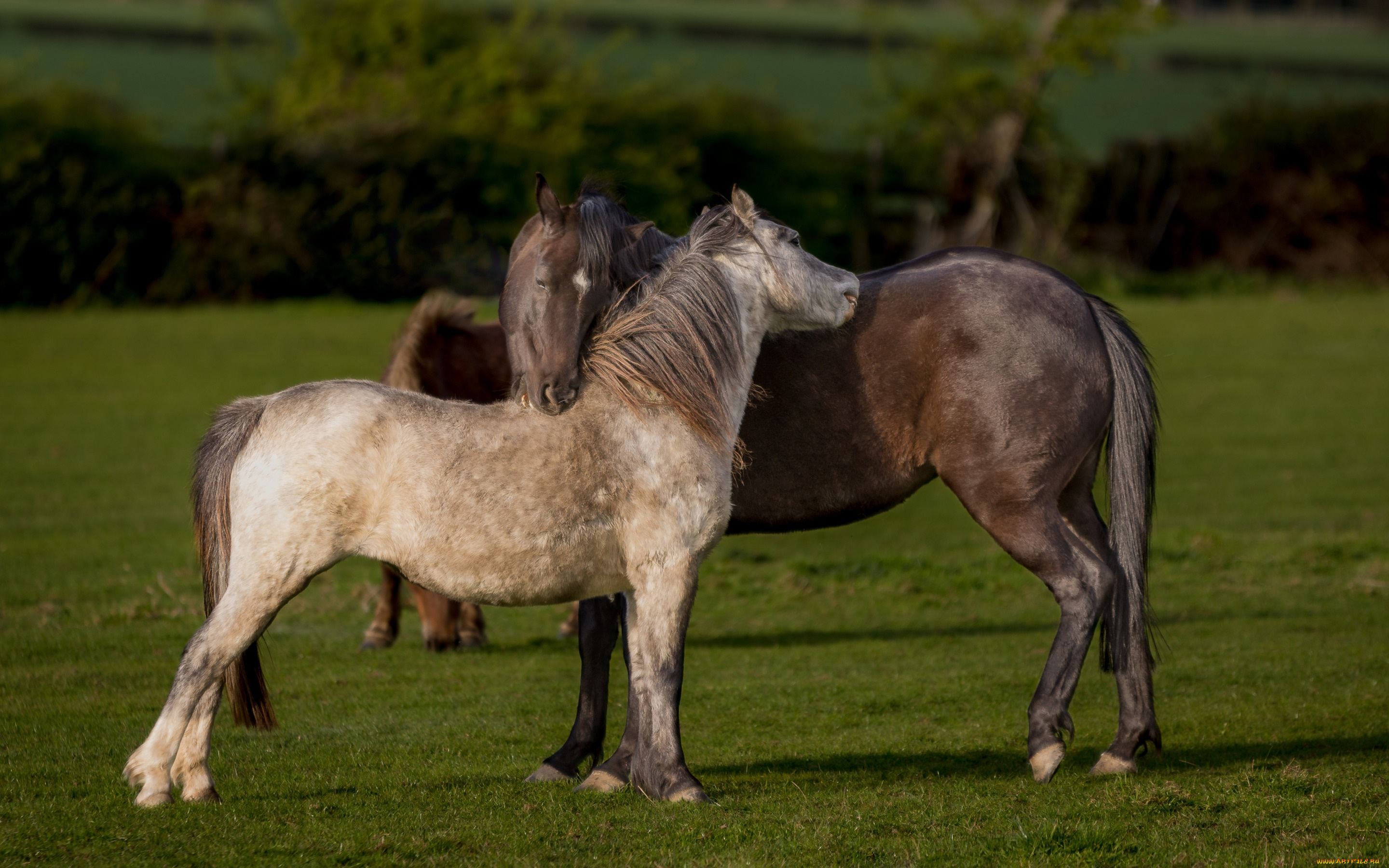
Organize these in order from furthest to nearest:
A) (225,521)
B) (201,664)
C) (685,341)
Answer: (685,341), (225,521), (201,664)

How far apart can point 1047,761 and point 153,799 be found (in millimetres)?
3223

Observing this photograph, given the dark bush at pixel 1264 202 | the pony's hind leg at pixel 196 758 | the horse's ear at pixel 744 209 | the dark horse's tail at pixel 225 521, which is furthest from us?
the dark bush at pixel 1264 202

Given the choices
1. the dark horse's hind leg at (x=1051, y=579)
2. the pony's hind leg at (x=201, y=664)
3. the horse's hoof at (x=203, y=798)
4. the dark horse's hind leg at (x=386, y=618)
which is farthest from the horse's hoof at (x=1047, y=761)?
the dark horse's hind leg at (x=386, y=618)

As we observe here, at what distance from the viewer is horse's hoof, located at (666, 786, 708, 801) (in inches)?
195

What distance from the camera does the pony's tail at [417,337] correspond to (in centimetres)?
820

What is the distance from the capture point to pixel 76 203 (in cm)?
2098

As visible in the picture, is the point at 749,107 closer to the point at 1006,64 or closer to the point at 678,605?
the point at 1006,64

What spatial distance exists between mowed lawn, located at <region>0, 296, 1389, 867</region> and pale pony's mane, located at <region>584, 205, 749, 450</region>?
4.63 ft

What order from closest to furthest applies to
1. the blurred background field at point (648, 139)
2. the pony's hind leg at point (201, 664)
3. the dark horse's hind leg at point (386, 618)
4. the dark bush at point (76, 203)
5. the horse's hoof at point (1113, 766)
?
the pony's hind leg at point (201, 664) → the horse's hoof at point (1113, 766) → the dark horse's hind leg at point (386, 618) → the dark bush at point (76, 203) → the blurred background field at point (648, 139)

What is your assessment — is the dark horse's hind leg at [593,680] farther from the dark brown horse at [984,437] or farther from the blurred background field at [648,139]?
the blurred background field at [648,139]

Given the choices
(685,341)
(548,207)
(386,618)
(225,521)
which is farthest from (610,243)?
(386,618)

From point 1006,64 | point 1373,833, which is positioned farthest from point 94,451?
point 1006,64

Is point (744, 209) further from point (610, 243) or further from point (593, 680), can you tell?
point (593, 680)

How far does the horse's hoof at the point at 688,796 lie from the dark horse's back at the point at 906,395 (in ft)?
4.02
